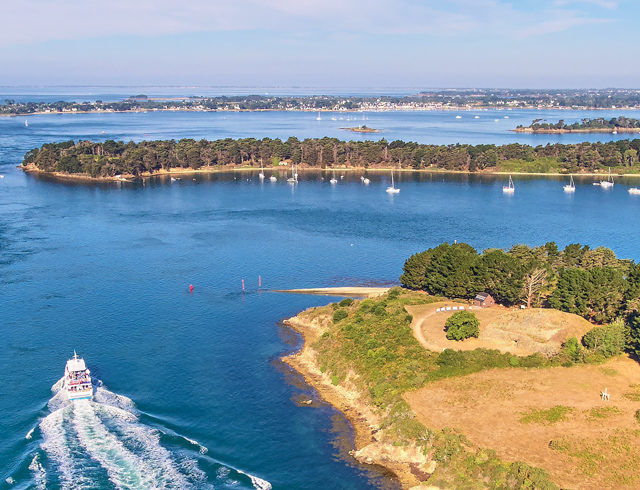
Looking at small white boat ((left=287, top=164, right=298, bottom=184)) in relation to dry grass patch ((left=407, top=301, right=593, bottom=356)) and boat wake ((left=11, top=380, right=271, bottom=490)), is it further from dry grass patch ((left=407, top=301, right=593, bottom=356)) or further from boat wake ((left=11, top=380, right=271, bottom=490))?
boat wake ((left=11, top=380, right=271, bottom=490))

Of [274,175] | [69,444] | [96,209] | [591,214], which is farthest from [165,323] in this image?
[274,175]

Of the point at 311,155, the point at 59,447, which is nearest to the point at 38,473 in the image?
the point at 59,447

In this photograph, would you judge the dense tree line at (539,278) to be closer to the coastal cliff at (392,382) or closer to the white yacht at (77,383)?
the coastal cliff at (392,382)

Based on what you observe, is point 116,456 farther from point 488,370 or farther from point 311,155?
point 311,155

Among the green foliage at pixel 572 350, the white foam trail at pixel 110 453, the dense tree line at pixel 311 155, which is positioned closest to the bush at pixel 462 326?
the green foliage at pixel 572 350

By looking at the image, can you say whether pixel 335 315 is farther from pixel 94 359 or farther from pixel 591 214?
pixel 591 214
